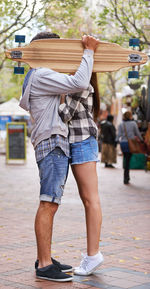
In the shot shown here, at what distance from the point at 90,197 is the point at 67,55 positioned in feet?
3.71

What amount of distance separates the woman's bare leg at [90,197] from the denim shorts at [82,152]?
1.6 inches

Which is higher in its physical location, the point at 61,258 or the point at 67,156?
the point at 67,156

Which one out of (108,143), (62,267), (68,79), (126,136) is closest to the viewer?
(68,79)

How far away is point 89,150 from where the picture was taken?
5.15 m

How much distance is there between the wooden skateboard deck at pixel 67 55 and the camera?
507 cm

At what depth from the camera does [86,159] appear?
5.13 m

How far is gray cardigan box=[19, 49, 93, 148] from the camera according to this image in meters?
4.94

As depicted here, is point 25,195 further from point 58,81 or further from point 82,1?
point 58,81

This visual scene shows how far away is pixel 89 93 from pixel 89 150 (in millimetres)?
453

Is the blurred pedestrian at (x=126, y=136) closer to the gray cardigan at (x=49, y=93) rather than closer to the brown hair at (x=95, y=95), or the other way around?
the brown hair at (x=95, y=95)

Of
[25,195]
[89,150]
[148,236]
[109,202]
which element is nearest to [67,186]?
[25,195]

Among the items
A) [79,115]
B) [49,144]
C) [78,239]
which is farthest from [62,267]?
[78,239]

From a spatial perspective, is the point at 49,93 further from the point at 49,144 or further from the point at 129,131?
the point at 129,131

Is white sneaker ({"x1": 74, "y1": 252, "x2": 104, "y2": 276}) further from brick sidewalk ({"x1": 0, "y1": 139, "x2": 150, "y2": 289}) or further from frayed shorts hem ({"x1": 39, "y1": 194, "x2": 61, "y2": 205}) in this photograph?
frayed shorts hem ({"x1": 39, "y1": 194, "x2": 61, "y2": 205})
